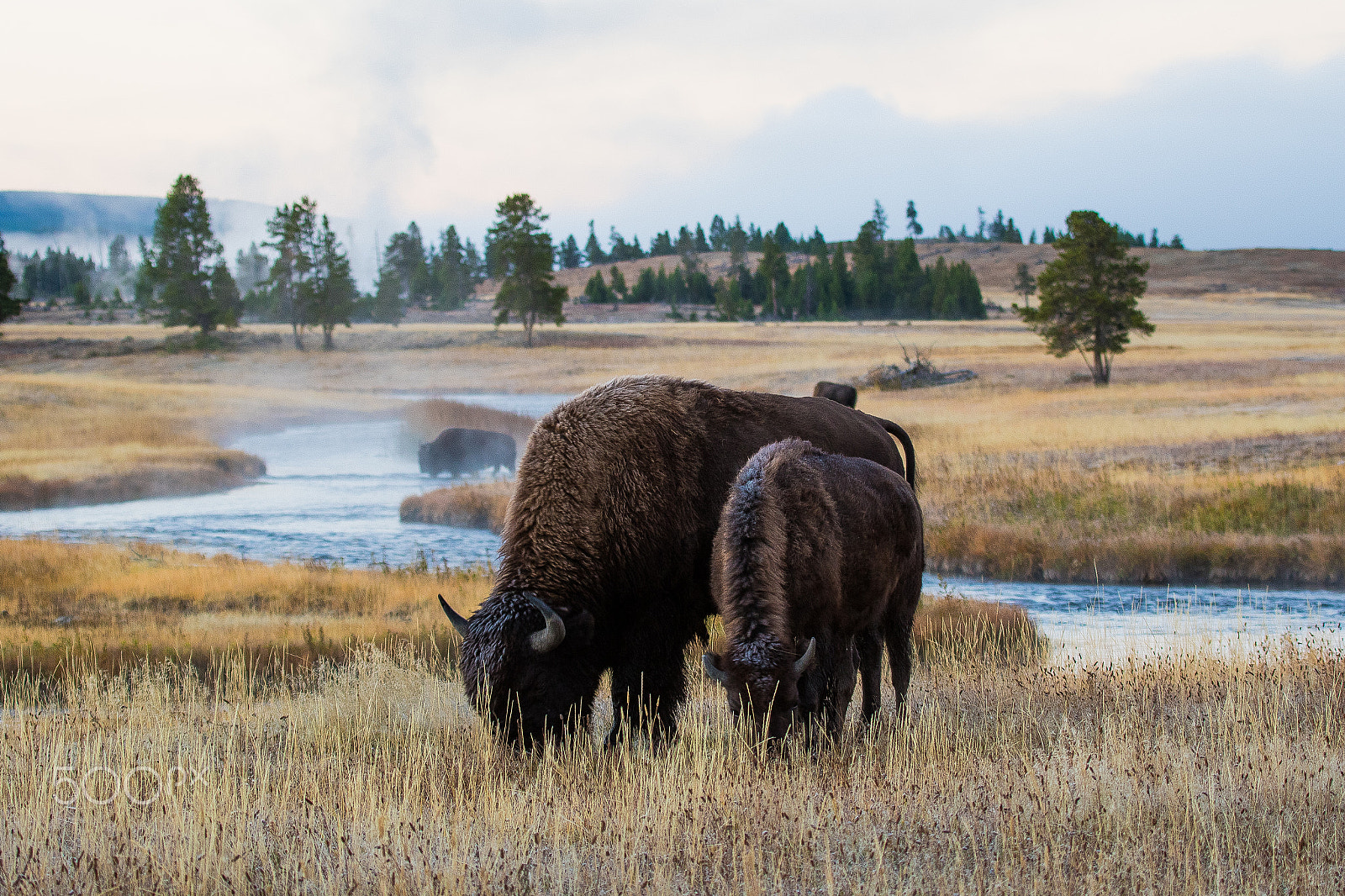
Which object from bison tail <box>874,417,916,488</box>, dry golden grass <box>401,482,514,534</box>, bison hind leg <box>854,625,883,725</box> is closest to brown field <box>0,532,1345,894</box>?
bison hind leg <box>854,625,883,725</box>

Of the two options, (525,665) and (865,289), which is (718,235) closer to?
(865,289)

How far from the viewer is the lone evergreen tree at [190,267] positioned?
7056 centimetres

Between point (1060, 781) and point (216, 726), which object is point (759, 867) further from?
point (216, 726)

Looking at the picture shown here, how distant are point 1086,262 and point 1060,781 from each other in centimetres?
3906

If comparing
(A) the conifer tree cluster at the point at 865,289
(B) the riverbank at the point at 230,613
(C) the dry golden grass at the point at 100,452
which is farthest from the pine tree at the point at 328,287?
(B) the riverbank at the point at 230,613

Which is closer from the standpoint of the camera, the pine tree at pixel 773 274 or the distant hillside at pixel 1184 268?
the pine tree at pixel 773 274

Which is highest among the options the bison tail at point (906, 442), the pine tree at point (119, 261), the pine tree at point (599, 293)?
the pine tree at point (119, 261)

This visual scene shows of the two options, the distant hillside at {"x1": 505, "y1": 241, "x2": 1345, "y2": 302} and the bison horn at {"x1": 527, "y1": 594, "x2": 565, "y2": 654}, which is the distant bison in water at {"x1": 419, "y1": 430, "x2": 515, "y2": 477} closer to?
the bison horn at {"x1": 527, "y1": 594, "x2": 565, "y2": 654}

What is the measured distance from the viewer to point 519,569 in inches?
259

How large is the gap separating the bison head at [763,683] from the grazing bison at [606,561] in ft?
3.48

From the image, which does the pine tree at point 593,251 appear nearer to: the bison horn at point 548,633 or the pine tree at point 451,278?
the pine tree at point 451,278

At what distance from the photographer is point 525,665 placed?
6129 mm

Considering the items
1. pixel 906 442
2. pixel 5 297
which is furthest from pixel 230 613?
pixel 5 297

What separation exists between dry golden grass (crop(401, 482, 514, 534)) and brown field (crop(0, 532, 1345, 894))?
1474 cm
